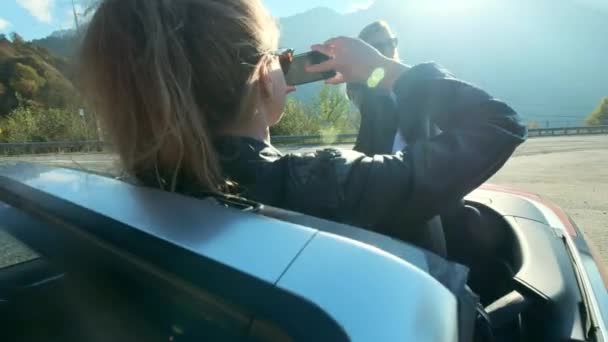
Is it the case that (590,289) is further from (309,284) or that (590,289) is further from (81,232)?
(81,232)

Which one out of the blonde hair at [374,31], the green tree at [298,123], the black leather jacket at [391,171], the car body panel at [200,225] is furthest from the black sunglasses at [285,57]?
the green tree at [298,123]

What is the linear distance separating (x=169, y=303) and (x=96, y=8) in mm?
930

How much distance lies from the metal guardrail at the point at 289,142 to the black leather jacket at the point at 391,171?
0.57 meters

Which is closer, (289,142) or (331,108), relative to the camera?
(289,142)

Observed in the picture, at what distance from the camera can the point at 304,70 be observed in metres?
1.53

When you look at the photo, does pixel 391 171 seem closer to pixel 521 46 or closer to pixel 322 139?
pixel 322 139

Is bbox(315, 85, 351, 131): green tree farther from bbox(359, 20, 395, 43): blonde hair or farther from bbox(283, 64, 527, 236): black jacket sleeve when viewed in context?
bbox(283, 64, 527, 236): black jacket sleeve

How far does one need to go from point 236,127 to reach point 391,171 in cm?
46

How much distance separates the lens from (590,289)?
1243 mm

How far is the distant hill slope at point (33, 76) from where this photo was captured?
5.37ft

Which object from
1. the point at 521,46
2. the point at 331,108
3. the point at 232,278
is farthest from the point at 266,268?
the point at 521,46

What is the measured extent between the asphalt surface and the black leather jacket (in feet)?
1.73

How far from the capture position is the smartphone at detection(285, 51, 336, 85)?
1.51m

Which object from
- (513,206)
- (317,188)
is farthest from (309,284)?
(513,206)
